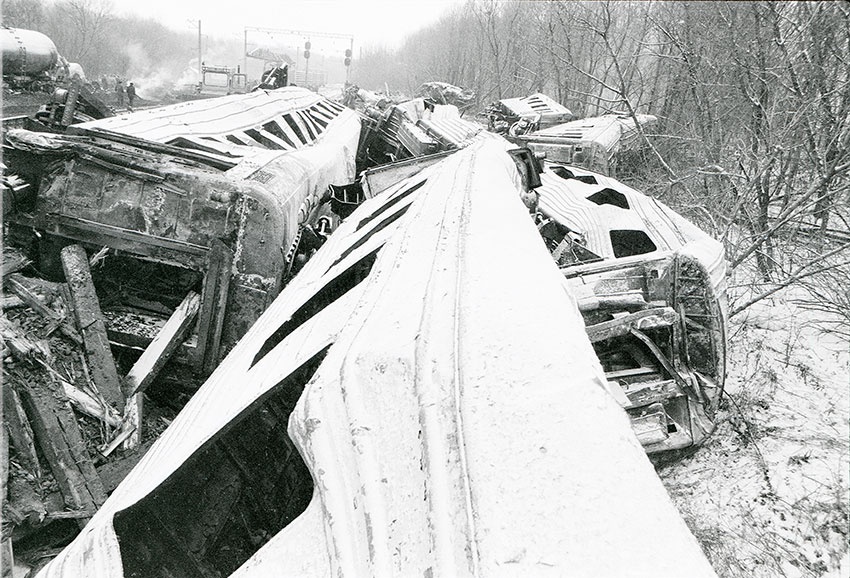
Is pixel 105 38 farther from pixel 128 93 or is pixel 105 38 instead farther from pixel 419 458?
pixel 419 458

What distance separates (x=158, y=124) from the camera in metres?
4.41

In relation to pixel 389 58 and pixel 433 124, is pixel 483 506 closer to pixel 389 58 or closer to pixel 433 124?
pixel 433 124

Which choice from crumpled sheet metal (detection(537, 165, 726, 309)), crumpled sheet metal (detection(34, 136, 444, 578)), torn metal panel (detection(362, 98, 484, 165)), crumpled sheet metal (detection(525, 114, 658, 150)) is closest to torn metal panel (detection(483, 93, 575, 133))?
crumpled sheet metal (detection(525, 114, 658, 150))

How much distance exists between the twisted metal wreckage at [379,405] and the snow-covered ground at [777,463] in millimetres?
409

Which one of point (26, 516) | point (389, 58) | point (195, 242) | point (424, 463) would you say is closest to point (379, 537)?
point (424, 463)

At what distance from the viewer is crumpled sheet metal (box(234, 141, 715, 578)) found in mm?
910

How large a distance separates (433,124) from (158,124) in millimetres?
4623

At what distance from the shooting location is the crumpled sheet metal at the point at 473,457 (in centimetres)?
91

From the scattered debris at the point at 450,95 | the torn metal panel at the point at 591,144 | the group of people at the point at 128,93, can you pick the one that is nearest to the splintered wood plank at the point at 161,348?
the torn metal panel at the point at 591,144

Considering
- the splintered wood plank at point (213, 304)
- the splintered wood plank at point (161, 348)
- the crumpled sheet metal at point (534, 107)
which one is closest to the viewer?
the splintered wood plank at point (161, 348)

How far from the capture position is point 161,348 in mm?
3428

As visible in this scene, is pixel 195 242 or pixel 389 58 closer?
pixel 195 242

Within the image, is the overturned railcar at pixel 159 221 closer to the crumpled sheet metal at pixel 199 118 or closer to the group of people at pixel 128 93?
the crumpled sheet metal at pixel 199 118

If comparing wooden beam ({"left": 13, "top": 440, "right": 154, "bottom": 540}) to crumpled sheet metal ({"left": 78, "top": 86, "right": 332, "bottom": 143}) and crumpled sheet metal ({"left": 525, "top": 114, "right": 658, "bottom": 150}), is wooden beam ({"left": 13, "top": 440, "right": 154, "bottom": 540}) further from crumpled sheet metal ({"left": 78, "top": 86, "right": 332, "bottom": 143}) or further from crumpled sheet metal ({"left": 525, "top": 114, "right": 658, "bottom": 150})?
crumpled sheet metal ({"left": 525, "top": 114, "right": 658, "bottom": 150})
